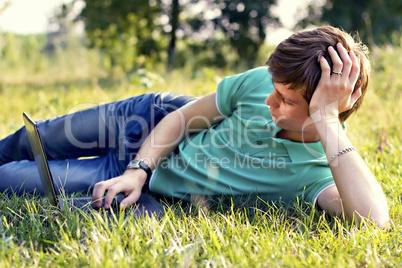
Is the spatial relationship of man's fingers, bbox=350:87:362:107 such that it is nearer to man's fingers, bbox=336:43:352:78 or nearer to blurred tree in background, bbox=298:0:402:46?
man's fingers, bbox=336:43:352:78

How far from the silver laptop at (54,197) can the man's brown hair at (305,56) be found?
805mm

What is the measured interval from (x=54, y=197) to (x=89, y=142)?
72 cm

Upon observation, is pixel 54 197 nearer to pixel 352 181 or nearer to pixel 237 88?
pixel 237 88

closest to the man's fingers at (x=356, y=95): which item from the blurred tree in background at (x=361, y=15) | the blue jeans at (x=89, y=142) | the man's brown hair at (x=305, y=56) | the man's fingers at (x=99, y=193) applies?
the man's brown hair at (x=305, y=56)

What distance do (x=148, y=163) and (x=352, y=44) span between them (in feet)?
3.59

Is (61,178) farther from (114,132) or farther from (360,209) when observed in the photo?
(360,209)

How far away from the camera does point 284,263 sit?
1.40 m

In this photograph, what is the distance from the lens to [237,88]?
2.16 metres

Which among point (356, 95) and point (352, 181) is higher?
point (356, 95)

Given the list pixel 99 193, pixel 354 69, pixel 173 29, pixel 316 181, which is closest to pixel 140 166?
pixel 99 193

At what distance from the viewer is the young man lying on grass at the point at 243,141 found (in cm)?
176

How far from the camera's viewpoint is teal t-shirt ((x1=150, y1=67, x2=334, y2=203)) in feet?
6.45

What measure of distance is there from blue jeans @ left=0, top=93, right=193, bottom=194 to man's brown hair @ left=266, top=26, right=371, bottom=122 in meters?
0.79

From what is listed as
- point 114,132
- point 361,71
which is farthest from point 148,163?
point 361,71
